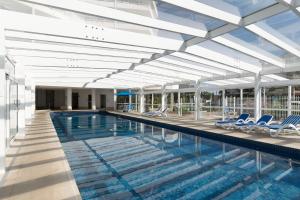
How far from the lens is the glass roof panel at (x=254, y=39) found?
7646 millimetres

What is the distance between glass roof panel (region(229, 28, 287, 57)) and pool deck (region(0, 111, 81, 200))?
5.69m

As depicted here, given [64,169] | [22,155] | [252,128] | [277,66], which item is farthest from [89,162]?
[277,66]

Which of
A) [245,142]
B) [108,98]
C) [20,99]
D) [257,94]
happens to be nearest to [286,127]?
[245,142]

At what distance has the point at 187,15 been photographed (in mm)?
6648

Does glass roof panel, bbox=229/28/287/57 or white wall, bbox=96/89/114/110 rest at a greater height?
glass roof panel, bbox=229/28/287/57

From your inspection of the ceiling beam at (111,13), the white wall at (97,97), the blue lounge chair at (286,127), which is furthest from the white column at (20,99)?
the white wall at (97,97)

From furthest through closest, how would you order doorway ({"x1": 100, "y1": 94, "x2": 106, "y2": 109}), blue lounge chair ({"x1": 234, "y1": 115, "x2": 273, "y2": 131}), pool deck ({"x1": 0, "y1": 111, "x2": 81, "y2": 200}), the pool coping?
doorway ({"x1": 100, "y1": 94, "x2": 106, "y2": 109}) < blue lounge chair ({"x1": 234, "y1": 115, "x2": 273, "y2": 131}) < the pool coping < pool deck ({"x1": 0, "y1": 111, "x2": 81, "y2": 200})

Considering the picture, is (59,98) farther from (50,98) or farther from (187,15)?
(187,15)

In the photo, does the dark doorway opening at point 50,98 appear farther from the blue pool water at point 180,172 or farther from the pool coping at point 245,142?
the blue pool water at point 180,172

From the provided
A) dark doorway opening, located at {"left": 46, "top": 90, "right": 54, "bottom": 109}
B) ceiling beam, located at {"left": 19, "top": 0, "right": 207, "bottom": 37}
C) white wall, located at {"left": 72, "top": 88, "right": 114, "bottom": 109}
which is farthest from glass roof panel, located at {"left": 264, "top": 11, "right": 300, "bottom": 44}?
dark doorway opening, located at {"left": 46, "top": 90, "right": 54, "bottom": 109}

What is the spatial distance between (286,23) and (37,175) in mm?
6880

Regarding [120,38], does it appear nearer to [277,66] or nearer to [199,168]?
[199,168]

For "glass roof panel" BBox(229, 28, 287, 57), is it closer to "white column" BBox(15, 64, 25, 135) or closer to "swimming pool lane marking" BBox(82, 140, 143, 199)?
"swimming pool lane marking" BBox(82, 140, 143, 199)

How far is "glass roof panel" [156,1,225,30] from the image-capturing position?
6.08 metres
